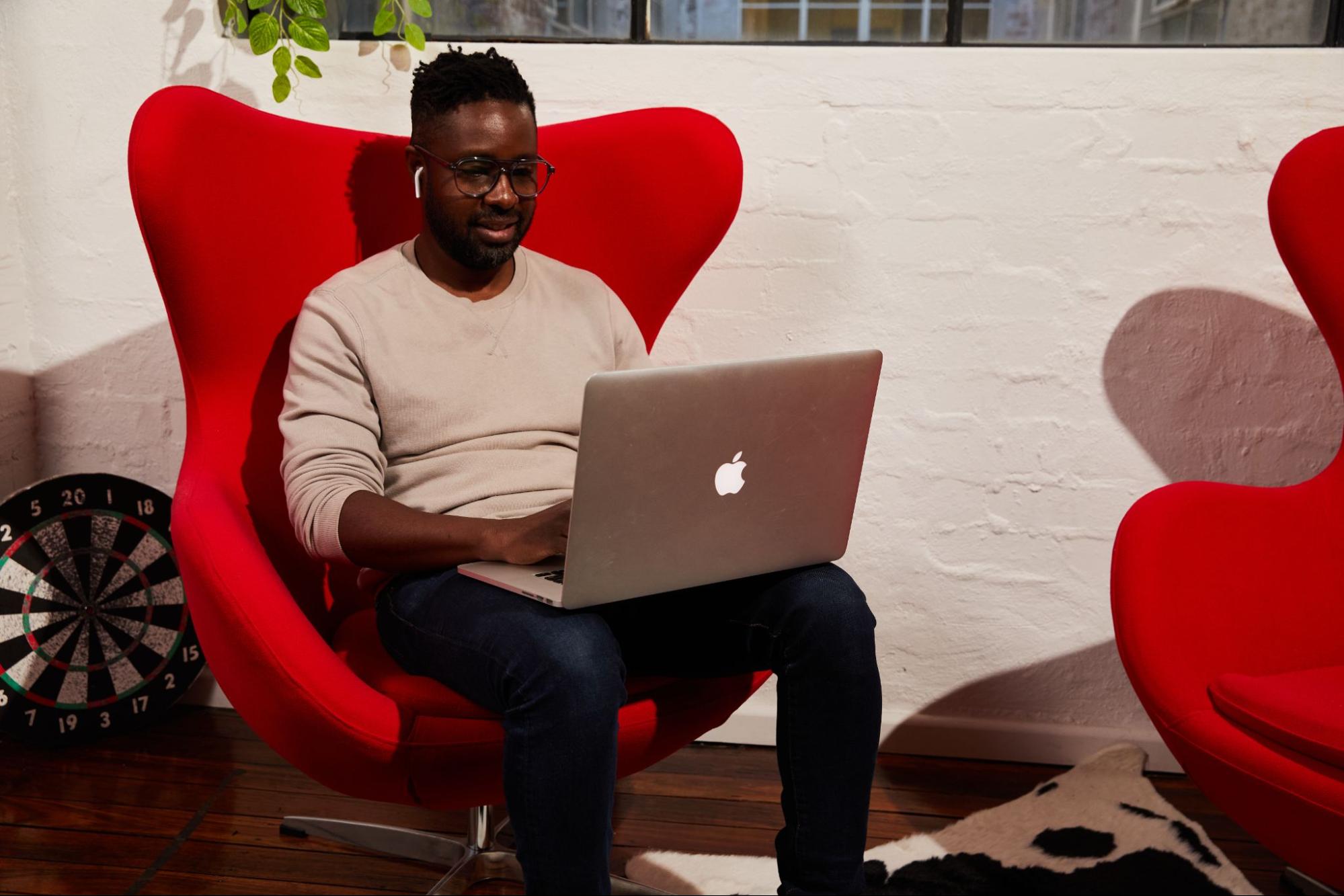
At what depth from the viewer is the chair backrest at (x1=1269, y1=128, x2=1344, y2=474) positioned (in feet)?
5.28

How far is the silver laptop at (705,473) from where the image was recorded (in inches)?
42.4

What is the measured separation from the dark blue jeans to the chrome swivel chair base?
399 millimetres

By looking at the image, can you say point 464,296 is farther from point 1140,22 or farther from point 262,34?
point 1140,22

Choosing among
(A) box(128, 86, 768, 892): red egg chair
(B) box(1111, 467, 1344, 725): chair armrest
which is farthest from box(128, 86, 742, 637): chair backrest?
(B) box(1111, 467, 1344, 725): chair armrest

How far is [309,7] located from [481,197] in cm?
59

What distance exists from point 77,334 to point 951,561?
65.5 inches

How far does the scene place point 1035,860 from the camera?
1722 mm

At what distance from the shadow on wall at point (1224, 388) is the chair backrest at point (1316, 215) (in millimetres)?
367

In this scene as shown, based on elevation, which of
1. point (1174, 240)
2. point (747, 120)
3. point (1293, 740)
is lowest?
point (1293, 740)

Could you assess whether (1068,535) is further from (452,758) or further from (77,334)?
(77,334)

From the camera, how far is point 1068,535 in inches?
82.0

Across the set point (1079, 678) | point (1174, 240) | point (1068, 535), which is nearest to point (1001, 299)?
point (1174, 240)

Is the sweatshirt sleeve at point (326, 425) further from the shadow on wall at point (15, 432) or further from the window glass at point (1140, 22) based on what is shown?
the window glass at point (1140, 22)

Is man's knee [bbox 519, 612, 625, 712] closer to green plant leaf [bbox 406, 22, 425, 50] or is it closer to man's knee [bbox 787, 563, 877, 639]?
man's knee [bbox 787, 563, 877, 639]
